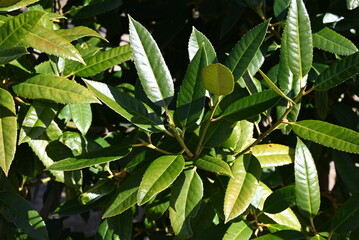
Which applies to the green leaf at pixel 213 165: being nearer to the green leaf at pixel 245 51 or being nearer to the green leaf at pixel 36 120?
the green leaf at pixel 245 51

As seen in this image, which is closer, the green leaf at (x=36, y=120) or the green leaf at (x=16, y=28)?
the green leaf at (x=16, y=28)

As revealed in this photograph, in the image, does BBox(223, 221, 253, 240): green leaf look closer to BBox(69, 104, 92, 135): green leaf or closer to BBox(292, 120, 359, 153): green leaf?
BBox(292, 120, 359, 153): green leaf

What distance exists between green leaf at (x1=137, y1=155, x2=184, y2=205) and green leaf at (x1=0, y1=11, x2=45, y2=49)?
0.31m

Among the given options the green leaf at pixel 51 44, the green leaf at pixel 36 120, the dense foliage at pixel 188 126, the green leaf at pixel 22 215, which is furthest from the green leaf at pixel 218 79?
the green leaf at pixel 22 215

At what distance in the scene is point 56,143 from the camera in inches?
47.4

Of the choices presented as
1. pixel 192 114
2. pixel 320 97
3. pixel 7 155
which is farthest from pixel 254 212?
pixel 7 155

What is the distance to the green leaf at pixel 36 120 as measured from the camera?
3.63 feet

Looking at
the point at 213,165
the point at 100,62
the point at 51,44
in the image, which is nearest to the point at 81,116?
the point at 100,62

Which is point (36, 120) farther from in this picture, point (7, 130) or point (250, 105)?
point (250, 105)

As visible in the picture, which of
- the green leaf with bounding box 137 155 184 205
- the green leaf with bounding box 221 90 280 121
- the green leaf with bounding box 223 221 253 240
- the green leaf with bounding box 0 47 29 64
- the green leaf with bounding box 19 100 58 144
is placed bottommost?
the green leaf with bounding box 223 221 253 240

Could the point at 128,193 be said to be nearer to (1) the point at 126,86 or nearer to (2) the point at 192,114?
(2) the point at 192,114

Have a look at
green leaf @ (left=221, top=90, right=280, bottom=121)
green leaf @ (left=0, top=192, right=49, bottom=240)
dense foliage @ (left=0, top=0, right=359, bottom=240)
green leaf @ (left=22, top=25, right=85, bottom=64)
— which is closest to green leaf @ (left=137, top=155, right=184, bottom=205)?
dense foliage @ (left=0, top=0, right=359, bottom=240)

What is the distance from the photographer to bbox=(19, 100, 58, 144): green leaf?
111cm

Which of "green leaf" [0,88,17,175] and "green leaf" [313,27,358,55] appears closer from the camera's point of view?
"green leaf" [0,88,17,175]
